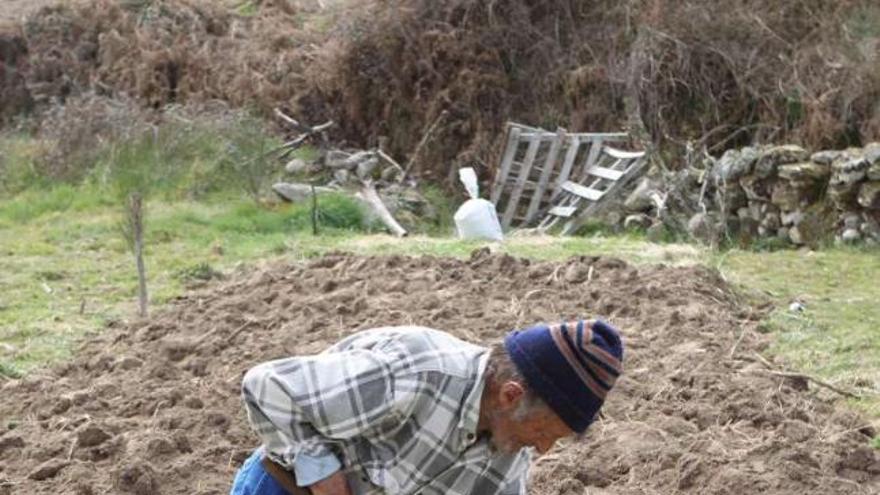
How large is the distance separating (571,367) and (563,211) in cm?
1197

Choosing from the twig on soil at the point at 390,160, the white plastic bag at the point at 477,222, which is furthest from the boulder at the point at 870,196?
the twig on soil at the point at 390,160

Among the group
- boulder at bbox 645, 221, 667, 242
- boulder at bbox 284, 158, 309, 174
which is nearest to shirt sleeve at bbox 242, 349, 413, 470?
boulder at bbox 645, 221, 667, 242

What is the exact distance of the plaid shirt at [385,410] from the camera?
8.60ft

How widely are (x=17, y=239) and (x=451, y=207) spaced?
5.22 meters

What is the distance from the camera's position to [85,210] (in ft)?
46.1

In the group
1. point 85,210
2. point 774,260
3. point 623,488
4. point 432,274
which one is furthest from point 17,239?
point 623,488

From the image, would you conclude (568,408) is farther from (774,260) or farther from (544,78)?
(544,78)

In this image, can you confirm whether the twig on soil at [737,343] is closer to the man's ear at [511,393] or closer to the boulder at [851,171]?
Result: the boulder at [851,171]

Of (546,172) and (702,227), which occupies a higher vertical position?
(702,227)

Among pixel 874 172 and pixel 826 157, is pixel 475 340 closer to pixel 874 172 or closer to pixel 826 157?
pixel 874 172

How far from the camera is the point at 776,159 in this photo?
12.3 m

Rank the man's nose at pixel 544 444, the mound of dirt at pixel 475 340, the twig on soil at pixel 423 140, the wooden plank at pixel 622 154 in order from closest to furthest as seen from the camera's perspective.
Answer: the man's nose at pixel 544 444 < the mound of dirt at pixel 475 340 < the wooden plank at pixel 622 154 < the twig on soil at pixel 423 140

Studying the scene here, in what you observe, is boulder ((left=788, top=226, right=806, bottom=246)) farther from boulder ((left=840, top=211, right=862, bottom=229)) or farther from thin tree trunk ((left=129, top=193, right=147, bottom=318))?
thin tree trunk ((left=129, top=193, right=147, bottom=318))

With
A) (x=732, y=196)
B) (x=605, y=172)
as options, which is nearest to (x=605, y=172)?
(x=605, y=172)
